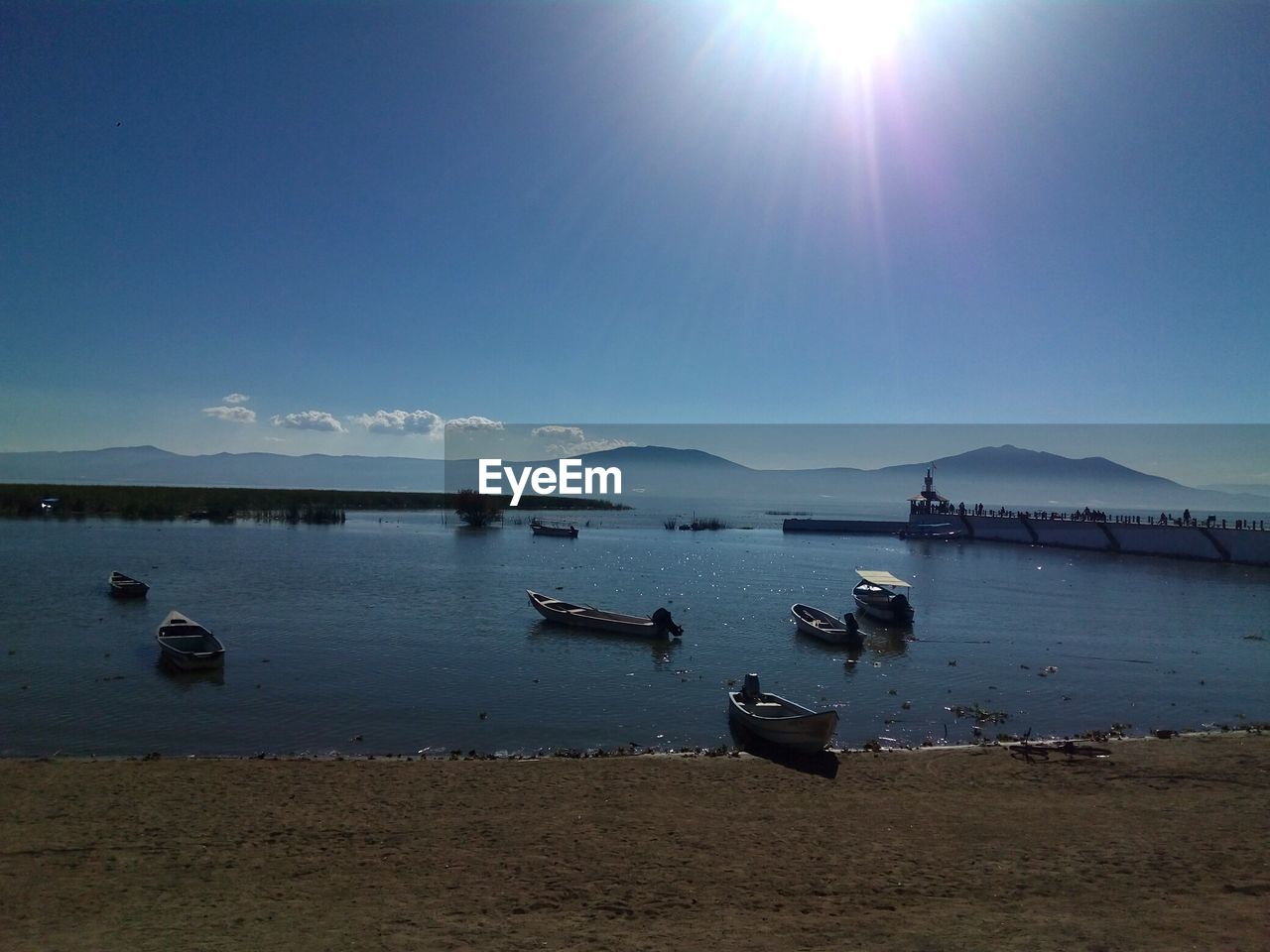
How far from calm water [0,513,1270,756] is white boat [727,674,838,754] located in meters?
0.64

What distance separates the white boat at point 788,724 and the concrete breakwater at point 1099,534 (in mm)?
57611

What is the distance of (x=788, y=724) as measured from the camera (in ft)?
45.2

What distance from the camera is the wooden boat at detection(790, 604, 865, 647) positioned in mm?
25500

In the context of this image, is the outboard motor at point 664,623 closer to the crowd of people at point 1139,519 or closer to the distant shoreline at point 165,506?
the crowd of people at point 1139,519

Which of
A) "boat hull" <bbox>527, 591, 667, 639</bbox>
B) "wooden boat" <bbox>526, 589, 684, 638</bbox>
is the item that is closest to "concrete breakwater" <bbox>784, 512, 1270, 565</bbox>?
"wooden boat" <bbox>526, 589, 684, 638</bbox>

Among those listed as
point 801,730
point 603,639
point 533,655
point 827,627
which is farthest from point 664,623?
point 801,730

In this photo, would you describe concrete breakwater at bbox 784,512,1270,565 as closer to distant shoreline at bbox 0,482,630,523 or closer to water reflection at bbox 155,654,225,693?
distant shoreline at bbox 0,482,630,523

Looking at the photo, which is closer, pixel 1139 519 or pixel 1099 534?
pixel 1099 534

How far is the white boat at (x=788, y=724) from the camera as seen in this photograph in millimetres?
13617

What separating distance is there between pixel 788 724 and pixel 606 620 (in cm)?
1438

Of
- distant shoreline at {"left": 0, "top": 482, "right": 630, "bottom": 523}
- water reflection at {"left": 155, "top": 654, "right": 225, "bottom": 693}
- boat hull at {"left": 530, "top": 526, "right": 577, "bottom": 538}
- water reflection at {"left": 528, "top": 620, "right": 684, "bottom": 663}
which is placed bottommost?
water reflection at {"left": 528, "top": 620, "right": 684, "bottom": 663}

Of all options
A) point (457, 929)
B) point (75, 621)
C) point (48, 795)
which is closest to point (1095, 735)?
point (457, 929)

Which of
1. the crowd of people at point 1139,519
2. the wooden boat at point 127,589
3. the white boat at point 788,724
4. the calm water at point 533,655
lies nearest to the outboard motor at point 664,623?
the calm water at point 533,655

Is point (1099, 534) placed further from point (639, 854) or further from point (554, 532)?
point (639, 854)
